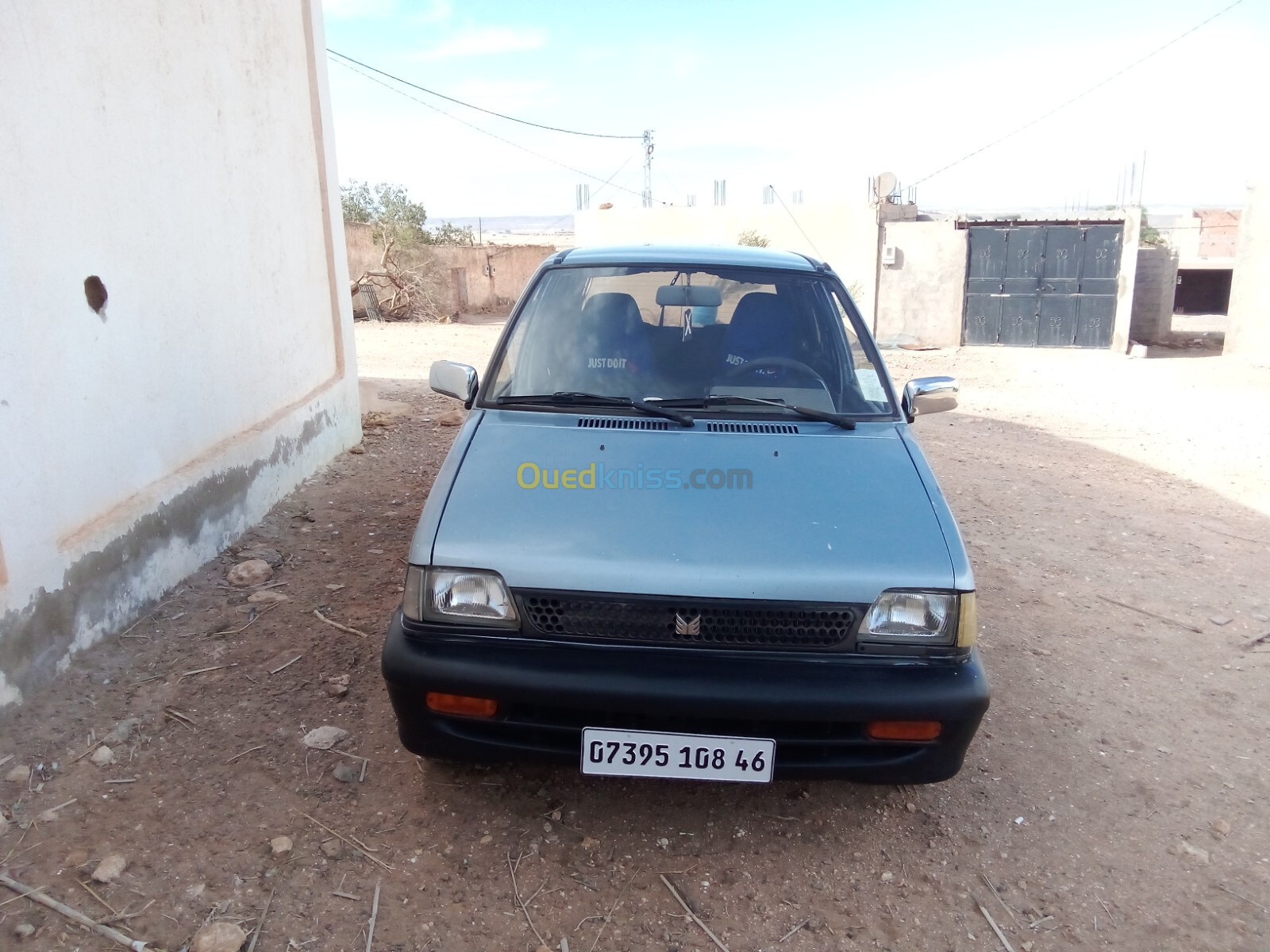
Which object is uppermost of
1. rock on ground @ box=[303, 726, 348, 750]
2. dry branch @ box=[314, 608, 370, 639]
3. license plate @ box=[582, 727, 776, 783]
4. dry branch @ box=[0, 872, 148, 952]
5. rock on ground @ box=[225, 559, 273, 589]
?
license plate @ box=[582, 727, 776, 783]

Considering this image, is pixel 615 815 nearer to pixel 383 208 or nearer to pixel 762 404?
pixel 762 404

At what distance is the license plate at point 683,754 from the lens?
7.72ft

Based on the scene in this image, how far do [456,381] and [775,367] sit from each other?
4.02ft

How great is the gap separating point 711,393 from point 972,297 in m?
14.0

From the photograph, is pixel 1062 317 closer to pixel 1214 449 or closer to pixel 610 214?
pixel 1214 449

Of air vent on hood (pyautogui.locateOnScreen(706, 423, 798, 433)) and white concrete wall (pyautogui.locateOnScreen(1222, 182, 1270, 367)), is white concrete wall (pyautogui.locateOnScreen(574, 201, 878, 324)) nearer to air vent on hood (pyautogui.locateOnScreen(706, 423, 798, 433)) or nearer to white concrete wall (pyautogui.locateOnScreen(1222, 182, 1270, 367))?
white concrete wall (pyautogui.locateOnScreen(1222, 182, 1270, 367))

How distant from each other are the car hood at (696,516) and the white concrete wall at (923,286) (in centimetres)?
1365

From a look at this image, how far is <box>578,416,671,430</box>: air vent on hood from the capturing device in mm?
2969

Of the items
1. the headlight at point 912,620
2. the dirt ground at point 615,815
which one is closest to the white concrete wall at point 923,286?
the dirt ground at point 615,815

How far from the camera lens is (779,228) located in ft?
65.9

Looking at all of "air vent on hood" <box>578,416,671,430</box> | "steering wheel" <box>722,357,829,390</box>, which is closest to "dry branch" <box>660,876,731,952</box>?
"air vent on hood" <box>578,416,671,430</box>

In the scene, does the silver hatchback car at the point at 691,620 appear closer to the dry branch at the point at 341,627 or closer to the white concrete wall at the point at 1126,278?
the dry branch at the point at 341,627

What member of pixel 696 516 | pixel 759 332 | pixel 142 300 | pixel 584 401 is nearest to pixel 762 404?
pixel 759 332

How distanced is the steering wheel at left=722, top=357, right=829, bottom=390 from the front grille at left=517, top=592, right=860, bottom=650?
45.5 inches
